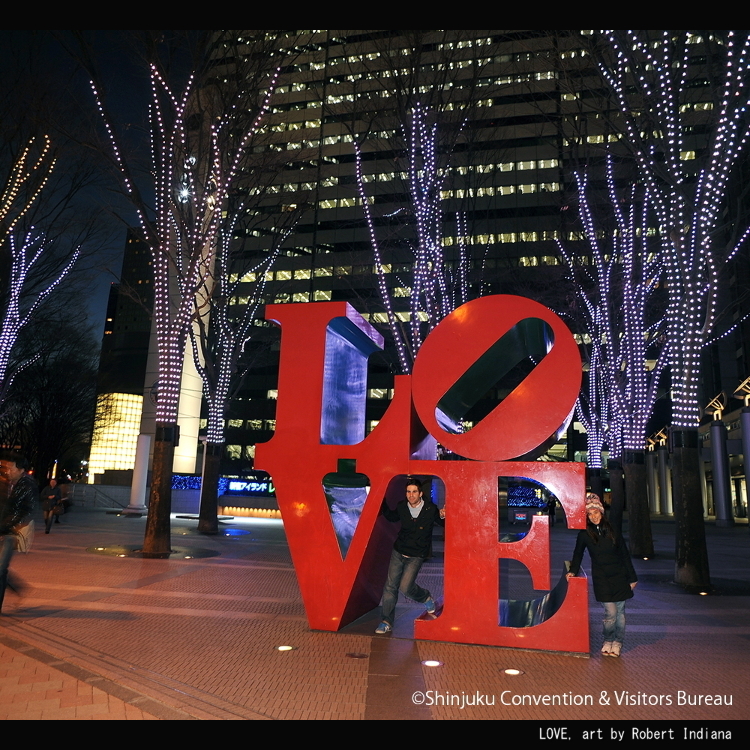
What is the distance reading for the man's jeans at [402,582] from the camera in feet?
23.1

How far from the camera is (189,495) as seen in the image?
87.3ft

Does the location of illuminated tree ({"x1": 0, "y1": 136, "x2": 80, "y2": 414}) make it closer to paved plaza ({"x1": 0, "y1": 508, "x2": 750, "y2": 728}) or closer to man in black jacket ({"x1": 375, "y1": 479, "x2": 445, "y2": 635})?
paved plaza ({"x1": 0, "y1": 508, "x2": 750, "y2": 728})

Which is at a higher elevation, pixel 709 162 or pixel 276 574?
pixel 709 162

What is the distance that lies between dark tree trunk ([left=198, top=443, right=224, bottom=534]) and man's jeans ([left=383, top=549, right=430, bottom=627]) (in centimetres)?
1197

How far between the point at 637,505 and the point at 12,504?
45.1ft

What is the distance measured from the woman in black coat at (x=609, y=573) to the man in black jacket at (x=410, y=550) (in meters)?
1.69

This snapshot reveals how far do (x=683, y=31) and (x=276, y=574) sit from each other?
42.9 ft

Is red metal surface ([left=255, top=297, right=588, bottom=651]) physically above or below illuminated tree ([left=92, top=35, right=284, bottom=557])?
below

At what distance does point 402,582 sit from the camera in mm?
7086

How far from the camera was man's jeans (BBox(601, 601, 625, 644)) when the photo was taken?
6410 millimetres

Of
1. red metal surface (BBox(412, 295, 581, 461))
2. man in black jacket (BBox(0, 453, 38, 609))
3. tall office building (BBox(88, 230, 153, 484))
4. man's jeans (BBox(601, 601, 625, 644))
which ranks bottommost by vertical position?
man's jeans (BBox(601, 601, 625, 644))

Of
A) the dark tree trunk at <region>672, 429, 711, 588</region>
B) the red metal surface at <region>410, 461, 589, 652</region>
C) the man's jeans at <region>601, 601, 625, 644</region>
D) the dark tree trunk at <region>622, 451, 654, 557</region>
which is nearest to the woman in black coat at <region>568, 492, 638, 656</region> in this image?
the man's jeans at <region>601, 601, 625, 644</region>

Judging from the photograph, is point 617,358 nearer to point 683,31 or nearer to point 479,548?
point 683,31
